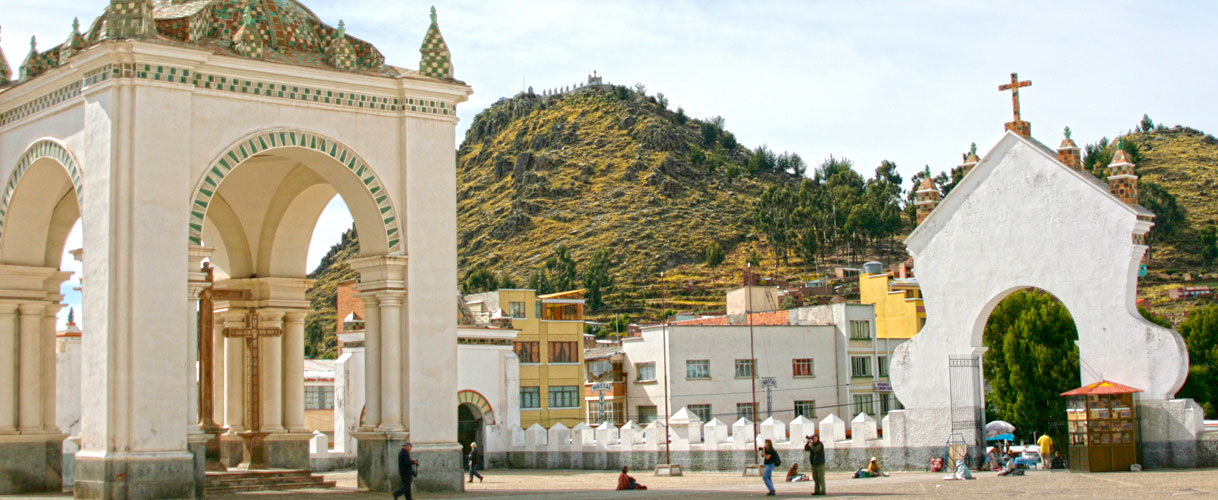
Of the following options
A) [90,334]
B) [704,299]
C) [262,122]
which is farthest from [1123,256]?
[704,299]

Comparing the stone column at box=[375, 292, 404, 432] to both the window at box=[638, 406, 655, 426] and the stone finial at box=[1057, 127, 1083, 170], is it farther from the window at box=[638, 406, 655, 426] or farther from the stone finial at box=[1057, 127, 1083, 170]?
the window at box=[638, 406, 655, 426]

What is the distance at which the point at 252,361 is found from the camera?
17.5 meters

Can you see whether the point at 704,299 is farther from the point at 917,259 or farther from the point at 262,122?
the point at 262,122

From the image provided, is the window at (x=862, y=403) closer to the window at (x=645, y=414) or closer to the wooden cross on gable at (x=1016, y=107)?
the window at (x=645, y=414)

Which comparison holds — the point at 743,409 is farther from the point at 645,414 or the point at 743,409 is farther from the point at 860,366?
the point at 860,366

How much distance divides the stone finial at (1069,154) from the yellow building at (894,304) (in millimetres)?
32145

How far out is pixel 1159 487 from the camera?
47.9ft

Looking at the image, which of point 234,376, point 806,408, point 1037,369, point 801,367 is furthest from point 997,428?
point 234,376

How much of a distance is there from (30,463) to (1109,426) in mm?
14569

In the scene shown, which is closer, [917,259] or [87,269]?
[87,269]

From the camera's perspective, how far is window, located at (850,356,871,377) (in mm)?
48031

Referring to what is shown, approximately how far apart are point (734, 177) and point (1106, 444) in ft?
322

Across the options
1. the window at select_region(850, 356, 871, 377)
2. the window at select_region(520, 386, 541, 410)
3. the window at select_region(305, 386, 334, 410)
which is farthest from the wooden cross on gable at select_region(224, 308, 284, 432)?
the window at select_region(850, 356, 871, 377)

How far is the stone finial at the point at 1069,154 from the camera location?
20094mm
